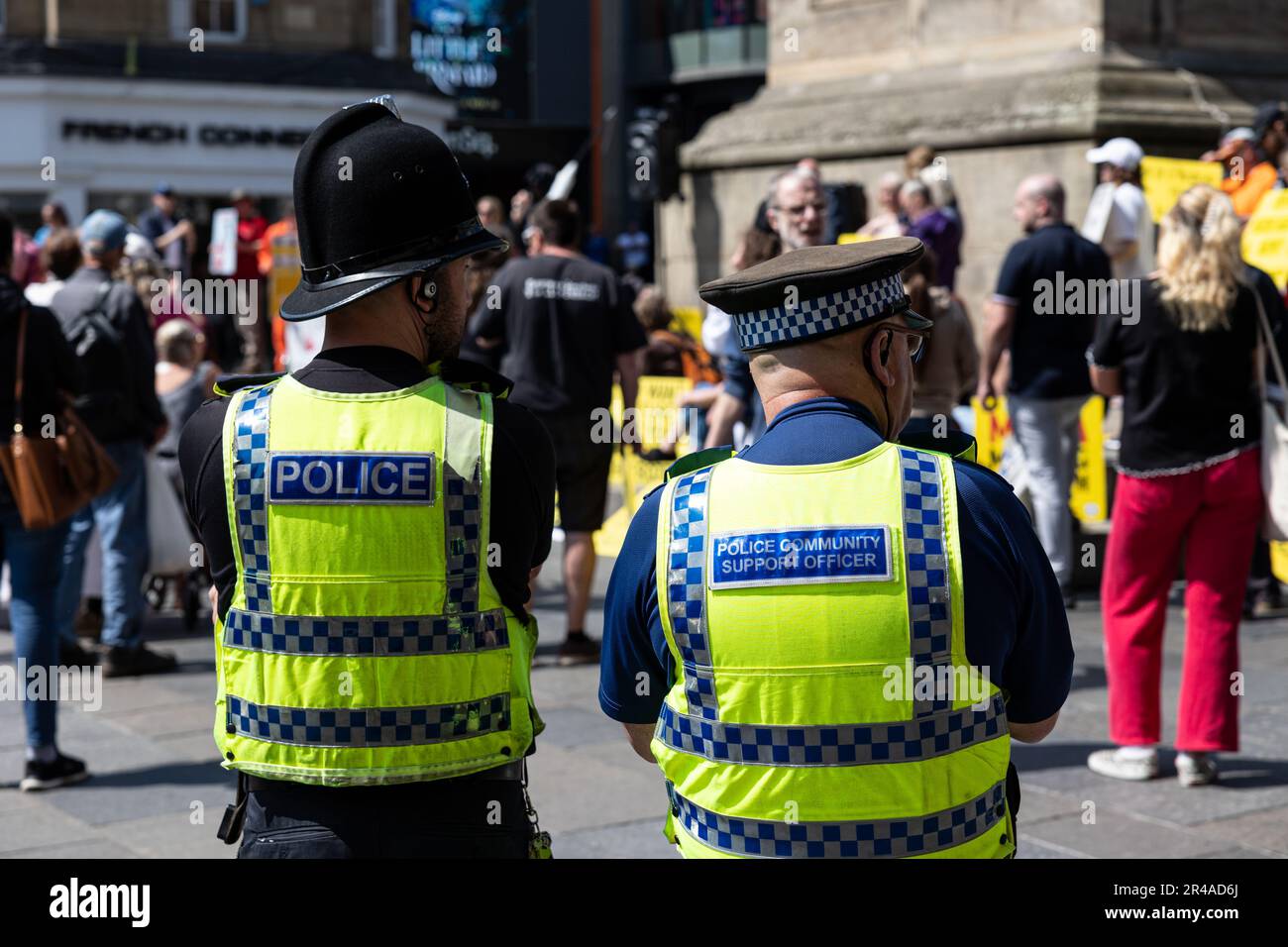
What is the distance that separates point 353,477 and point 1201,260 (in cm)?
390

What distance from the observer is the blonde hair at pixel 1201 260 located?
5742 millimetres

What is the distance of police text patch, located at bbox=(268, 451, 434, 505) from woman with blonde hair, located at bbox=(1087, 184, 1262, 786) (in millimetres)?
3800

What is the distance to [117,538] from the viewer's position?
25.9 feet

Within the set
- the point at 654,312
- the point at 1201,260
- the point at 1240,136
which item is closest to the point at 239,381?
the point at 1201,260

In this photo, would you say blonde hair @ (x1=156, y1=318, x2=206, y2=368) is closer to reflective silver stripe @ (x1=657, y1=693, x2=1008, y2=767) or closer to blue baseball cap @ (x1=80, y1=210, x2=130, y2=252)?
blue baseball cap @ (x1=80, y1=210, x2=130, y2=252)

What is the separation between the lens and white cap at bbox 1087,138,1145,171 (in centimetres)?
970

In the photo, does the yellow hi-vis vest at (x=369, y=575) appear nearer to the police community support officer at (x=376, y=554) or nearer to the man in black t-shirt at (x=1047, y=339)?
the police community support officer at (x=376, y=554)

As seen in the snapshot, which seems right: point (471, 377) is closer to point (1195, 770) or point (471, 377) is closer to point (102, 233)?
point (1195, 770)

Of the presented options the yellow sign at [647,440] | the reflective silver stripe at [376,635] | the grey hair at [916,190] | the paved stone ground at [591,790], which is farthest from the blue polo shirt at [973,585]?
the grey hair at [916,190]

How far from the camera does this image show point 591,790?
19.1 feet

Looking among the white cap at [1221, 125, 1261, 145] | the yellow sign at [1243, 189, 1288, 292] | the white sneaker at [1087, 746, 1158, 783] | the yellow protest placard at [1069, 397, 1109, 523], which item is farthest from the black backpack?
the white cap at [1221, 125, 1261, 145]

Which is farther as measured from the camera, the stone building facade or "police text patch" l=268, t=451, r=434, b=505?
the stone building facade
